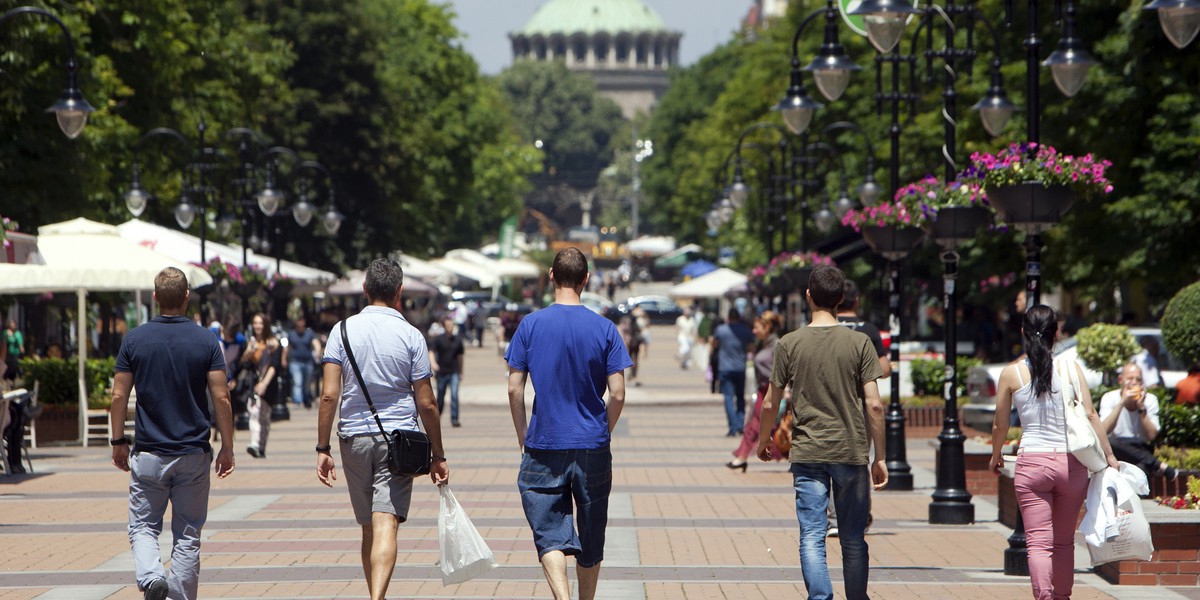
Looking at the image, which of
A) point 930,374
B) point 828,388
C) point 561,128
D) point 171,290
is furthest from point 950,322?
point 561,128

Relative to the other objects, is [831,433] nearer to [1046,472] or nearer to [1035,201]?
[1046,472]

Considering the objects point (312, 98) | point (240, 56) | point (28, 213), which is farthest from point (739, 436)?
point (312, 98)

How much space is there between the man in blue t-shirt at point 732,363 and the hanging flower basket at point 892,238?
16.7 feet

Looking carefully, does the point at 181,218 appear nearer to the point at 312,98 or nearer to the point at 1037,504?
the point at 312,98

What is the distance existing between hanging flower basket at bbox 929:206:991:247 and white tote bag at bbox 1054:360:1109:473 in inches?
210

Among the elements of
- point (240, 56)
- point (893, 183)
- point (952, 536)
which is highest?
point (240, 56)

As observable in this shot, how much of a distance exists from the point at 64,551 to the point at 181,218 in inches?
849

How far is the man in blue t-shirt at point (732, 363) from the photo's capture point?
2234cm

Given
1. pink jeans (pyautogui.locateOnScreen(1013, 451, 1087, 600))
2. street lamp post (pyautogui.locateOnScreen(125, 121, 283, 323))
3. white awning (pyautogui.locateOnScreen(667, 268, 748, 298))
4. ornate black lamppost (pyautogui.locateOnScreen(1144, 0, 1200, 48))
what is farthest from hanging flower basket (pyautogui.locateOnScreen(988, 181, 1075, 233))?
white awning (pyautogui.locateOnScreen(667, 268, 748, 298))

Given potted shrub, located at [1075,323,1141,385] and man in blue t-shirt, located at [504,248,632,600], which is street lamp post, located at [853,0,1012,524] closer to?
potted shrub, located at [1075,323,1141,385]

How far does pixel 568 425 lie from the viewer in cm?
782

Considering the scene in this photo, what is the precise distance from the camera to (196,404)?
324 inches

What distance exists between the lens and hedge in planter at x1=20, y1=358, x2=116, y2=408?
2238cm

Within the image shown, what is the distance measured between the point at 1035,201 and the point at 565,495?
4817mm
